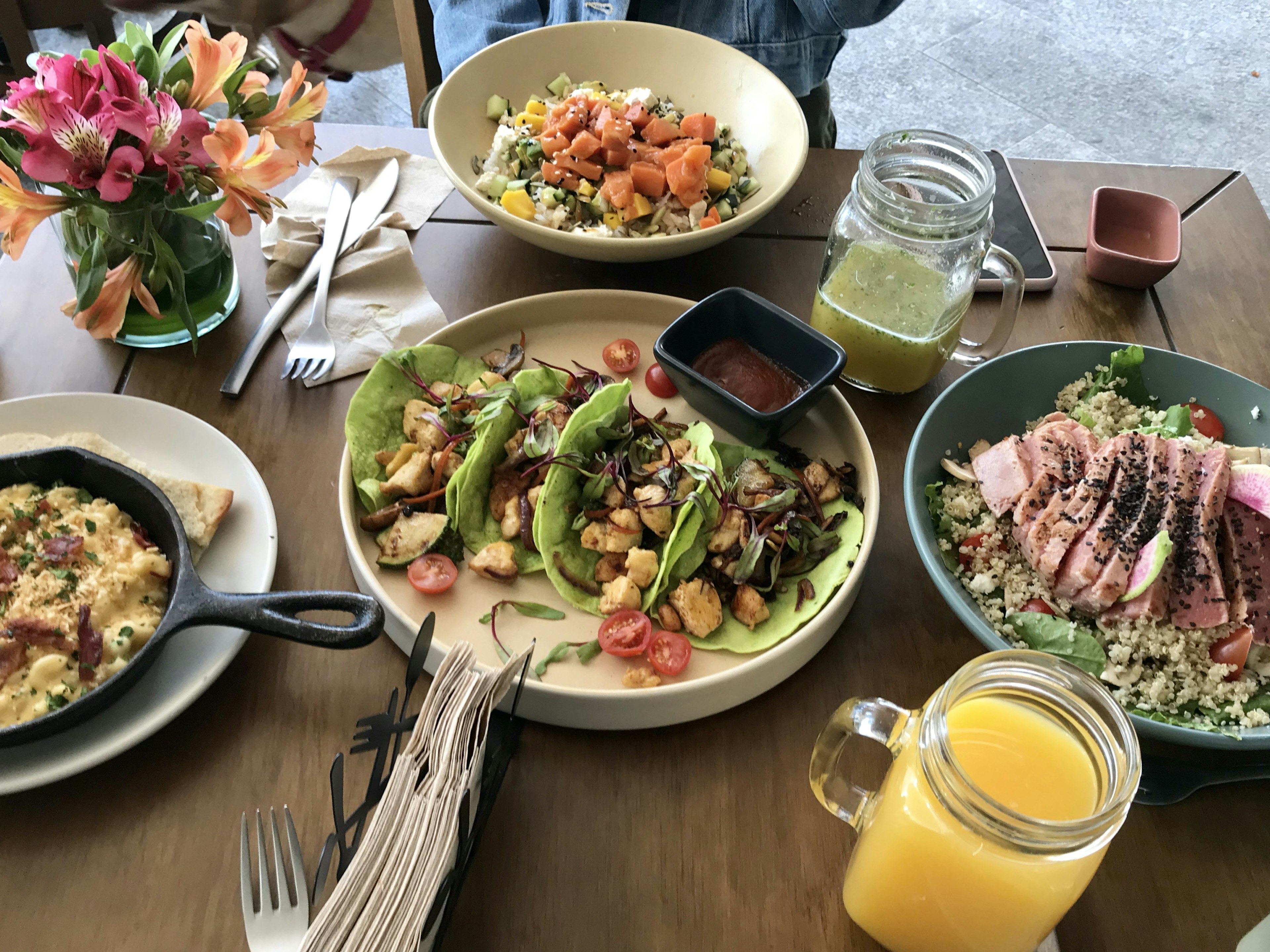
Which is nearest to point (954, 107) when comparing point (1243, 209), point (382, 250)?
point (1243, 209)

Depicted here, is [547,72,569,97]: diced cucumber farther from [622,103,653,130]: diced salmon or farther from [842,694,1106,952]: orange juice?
[842,694,1106,952]: orange juice

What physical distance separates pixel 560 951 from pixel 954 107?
4.05m

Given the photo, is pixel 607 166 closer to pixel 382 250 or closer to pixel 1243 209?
pixel 382 250

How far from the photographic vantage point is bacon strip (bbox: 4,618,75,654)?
1.01 metres

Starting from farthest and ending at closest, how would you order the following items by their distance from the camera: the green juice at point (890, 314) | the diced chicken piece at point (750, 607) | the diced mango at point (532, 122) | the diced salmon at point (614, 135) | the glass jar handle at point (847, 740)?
the diced mango at point (532, 122) < the diced salmon at point (614, 135) < the green juice at point (890, 314) < the diced chicken piece at point (750, 607) < the glass jar handle at point (847, 740)

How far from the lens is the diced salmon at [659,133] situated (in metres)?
1.69

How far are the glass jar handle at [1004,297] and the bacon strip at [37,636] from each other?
132 centimetres

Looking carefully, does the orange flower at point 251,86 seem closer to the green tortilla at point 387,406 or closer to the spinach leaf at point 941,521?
the green tortilla at point 387,406

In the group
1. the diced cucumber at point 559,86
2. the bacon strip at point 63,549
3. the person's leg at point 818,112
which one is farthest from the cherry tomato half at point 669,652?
the person's leg at point 818,112

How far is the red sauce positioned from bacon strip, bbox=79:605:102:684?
0.87 metres

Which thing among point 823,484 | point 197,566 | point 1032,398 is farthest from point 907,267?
point 197,566

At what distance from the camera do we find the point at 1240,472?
3.76ft

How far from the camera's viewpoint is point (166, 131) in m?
1.20

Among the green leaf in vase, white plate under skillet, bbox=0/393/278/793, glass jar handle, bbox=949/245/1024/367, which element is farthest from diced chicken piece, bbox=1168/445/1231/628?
the green leaf in vase
